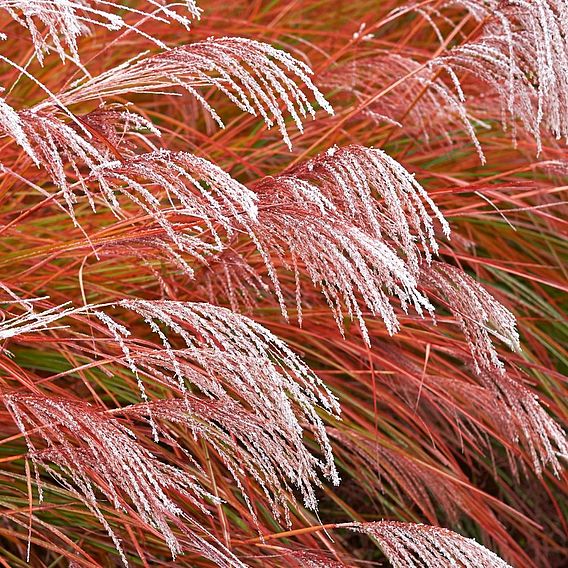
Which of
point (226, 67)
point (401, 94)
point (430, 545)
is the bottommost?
point (430, 545)

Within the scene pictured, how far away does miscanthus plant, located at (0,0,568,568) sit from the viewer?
4.36ft

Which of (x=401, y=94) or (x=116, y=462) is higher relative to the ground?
(x=401, y=94)

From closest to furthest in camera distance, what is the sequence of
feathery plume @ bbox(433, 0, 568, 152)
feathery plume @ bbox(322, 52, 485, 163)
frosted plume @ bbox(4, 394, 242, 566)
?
1. frosted plume @ bbox(4, 394, 242, 566)
2. feathery plume @ bbox(433, 0, 568, 152)
3. feathery plume @ bbox(322, 52, 485, 163)

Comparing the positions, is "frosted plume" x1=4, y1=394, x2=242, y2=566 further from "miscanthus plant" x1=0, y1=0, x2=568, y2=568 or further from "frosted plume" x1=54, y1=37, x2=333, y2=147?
"frosted plume" x1=54, y1=37, x2=333, y2=147

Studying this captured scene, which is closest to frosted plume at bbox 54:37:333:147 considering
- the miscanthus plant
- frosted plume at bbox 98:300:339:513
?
the miscanthus plant

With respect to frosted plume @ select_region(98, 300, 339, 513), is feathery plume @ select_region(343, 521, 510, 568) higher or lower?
lower

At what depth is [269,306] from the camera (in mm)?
2160

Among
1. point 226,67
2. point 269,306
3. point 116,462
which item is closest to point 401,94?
point 269,306

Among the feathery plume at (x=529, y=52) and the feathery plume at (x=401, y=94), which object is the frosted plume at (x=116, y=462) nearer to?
the feathery plume at (x=529, y=52)

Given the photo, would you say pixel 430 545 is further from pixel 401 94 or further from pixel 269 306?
pixel 401 94

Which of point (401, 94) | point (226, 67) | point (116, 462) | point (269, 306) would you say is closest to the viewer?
point (116, 462)

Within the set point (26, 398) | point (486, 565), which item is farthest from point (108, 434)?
point (486, 565)

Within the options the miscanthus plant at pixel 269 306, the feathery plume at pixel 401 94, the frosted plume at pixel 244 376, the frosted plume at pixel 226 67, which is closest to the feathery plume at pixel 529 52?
the miscanthus plant at pixel 269 306

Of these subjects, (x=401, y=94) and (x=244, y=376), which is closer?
(x=244, y=376)
